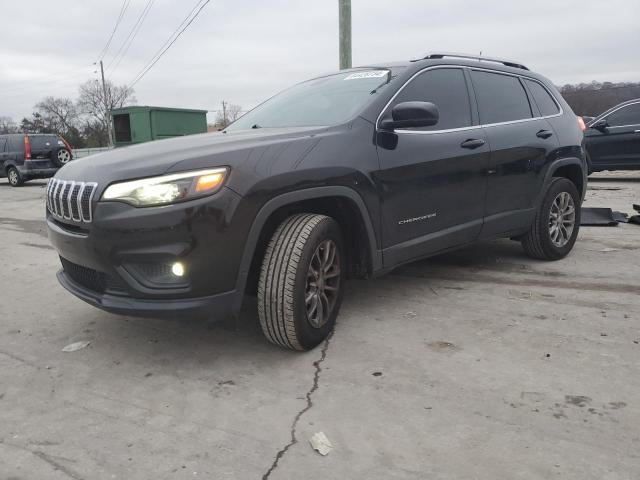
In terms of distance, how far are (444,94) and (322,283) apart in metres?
1.80

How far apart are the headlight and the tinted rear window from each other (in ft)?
50.7

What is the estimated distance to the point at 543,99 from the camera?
4973 millimetres

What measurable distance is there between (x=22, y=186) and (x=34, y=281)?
44.2 feet

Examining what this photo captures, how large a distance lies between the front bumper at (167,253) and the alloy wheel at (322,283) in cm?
43

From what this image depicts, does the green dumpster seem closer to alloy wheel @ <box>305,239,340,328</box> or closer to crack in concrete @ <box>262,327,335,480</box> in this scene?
alloy wheel @ <box>305,239,340,328</box>

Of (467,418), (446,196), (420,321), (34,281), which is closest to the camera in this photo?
(467,418)

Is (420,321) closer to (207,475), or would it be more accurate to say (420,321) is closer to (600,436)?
(600,436)

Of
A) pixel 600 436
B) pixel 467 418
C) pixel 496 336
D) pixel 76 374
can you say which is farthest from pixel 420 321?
pixel 76 374

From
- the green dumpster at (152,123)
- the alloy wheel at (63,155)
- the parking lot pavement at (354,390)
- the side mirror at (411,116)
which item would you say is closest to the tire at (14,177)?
the alloy wheel at (63,155)

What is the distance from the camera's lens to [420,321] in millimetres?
3574

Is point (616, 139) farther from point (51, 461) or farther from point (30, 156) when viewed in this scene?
point (30, 156)

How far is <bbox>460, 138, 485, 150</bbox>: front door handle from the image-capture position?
3.93 m

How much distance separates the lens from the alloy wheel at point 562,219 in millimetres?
4953

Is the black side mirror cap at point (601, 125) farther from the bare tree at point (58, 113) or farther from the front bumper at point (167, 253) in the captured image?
the bare tree at point (58, 113)
